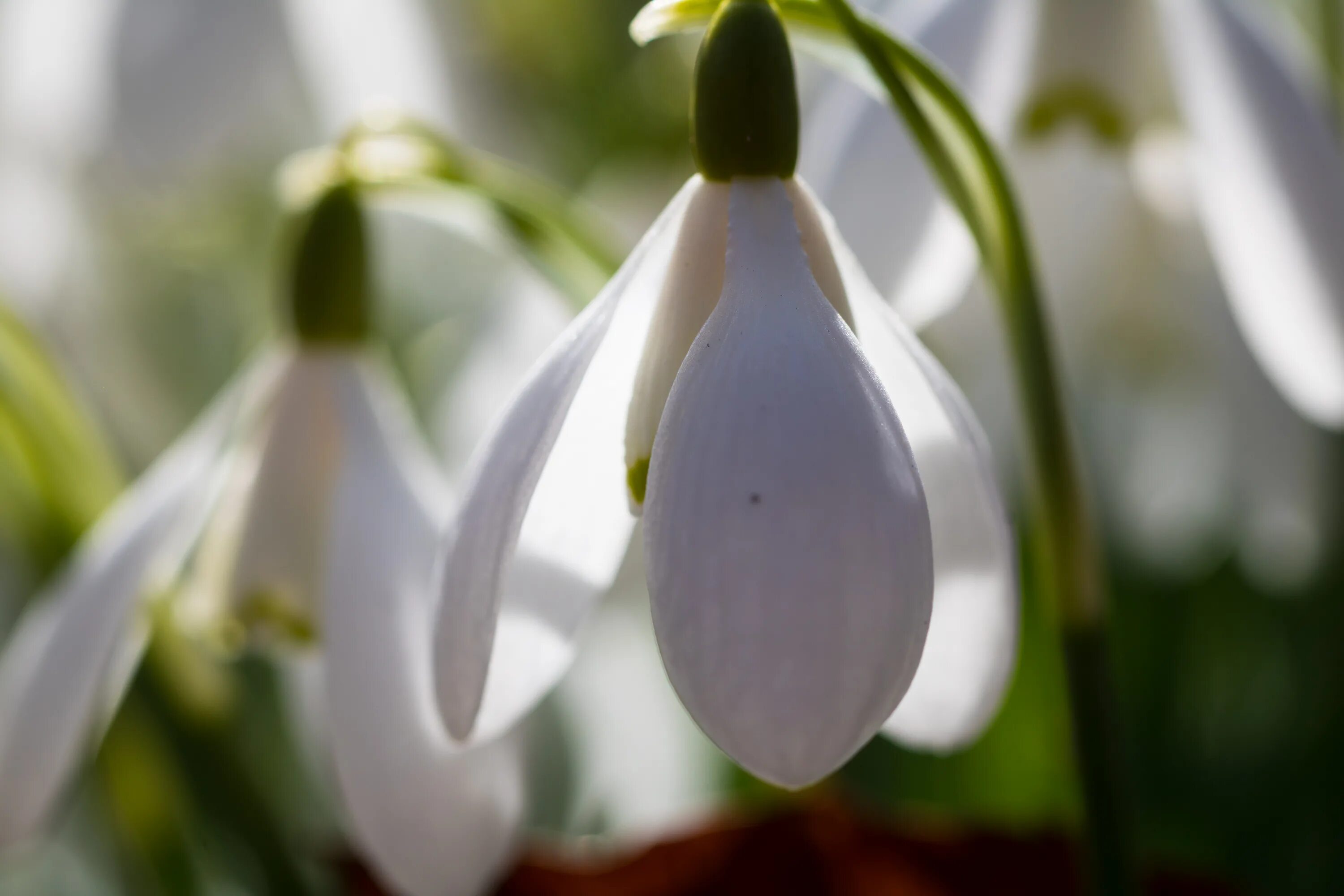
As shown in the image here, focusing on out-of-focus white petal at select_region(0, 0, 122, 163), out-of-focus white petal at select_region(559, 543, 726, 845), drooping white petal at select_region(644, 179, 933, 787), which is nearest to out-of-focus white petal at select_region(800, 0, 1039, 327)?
drooping white petal at select_region(644, 179, 933, 787)

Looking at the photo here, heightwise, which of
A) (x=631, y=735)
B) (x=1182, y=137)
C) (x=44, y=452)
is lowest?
(x=631, y=735)

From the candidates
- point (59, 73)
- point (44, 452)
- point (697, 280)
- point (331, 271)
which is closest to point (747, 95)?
point (697, 280)

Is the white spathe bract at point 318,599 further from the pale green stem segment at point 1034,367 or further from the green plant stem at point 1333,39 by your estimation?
the green plant stem at point 1333,39

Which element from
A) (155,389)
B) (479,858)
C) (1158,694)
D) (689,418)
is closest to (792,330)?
(689,418)

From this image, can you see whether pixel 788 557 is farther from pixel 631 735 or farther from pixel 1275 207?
pixel 631 735

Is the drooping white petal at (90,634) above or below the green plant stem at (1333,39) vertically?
below

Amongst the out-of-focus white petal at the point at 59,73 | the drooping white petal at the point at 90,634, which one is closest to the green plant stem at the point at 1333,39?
the drooping white petal at the point at 90,634

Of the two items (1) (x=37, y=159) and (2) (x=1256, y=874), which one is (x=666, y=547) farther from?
(1) (x=37, y=159)
